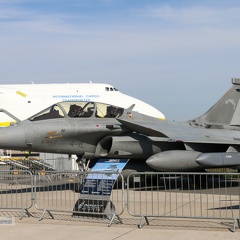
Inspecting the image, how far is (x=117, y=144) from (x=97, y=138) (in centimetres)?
65

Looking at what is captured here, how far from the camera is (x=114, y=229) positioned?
7.74 metres

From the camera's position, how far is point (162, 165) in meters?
12.8

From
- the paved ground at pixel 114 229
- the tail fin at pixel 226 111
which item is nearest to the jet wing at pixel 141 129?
the tail fin at pixel 226 111

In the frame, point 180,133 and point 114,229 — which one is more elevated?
point 180,133

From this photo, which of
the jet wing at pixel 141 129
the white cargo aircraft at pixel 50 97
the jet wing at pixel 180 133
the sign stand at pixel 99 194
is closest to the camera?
the sign stand at pixel 99 194

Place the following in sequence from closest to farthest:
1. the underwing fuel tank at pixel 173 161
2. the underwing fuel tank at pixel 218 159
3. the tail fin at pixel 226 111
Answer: the underwing fuel tank at pixel 218 159
the underwing fuel tank at pixel 173 161
the tail fin at pixel 226 111

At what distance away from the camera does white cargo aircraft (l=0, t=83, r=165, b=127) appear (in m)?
31.8

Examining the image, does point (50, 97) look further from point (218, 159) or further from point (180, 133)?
point (218, 159)

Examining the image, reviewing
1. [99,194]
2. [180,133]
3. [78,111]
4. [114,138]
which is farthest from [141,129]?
[99,194]

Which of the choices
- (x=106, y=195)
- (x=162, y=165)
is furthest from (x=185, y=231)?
(x=162, y=165)

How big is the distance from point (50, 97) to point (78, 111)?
775 inches

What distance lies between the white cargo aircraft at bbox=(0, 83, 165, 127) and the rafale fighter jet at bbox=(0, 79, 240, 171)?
53.6 ft

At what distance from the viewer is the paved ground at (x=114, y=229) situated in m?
7.12

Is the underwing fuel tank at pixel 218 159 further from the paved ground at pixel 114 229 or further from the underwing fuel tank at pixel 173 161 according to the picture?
the paved ground at pixel 114 229
